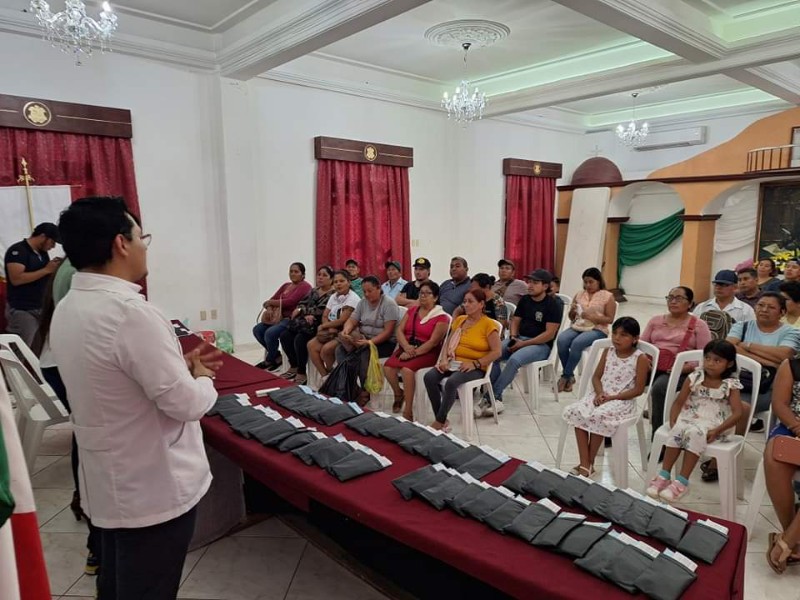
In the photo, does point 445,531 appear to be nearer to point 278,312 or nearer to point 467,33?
point 278,312

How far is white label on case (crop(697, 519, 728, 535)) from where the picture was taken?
1.43 meters

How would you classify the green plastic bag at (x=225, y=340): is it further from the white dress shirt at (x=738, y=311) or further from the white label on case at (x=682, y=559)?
the white label on case at (x=682, y=559)

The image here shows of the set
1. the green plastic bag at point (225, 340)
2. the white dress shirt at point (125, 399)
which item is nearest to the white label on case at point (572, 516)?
the white dress shirt at point (125, 399)

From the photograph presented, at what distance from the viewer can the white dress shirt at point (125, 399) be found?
114 cm

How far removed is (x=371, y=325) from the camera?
160 inches

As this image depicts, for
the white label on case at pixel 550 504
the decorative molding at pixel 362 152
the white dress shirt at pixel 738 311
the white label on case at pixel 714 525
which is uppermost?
the decorative molding at pixel 362 152

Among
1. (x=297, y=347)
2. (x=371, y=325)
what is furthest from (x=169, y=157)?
(x=371, y=325)

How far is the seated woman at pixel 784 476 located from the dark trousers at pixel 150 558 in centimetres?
226

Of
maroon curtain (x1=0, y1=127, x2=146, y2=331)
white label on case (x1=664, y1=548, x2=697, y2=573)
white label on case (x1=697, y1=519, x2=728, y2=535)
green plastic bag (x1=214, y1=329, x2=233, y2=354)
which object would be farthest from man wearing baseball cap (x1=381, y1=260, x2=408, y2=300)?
white label on case (x1=664, y1=548, x2=697, y2=573)

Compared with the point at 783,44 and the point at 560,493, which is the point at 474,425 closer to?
the point at 560,493

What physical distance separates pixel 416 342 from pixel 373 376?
0.42 metres

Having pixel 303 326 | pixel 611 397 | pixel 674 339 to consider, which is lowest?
pixel 611 397

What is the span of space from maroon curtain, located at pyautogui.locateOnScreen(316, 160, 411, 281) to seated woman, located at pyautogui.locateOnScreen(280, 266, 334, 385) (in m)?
1.44

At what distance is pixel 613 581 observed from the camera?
3.92ft
